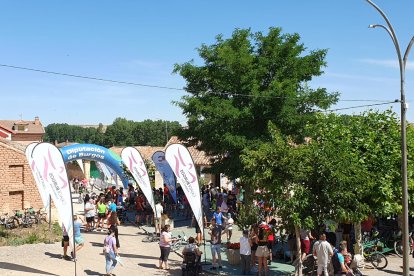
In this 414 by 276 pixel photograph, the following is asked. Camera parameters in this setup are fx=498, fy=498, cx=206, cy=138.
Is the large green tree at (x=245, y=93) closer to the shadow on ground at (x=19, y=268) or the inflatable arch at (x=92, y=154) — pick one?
the inflatable arch at (x=92, y=154)

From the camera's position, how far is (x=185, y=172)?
16562mm

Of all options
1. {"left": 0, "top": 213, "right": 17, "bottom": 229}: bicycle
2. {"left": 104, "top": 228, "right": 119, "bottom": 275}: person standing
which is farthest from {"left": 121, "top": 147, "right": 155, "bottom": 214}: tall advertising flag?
{"left": 0, "top": 213, "right": 17, "bottom": 229}: bicycle

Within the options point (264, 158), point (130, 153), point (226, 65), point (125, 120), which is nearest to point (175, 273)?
point (264, 158)

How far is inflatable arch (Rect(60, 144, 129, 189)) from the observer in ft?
80.5

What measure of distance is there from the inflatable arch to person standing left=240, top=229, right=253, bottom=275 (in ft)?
40.0

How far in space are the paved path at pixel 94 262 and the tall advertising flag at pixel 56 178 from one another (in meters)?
1.72

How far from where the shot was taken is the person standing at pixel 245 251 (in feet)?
48.4

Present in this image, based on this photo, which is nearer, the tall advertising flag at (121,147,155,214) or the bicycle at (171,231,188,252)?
the bicycle at (171,231,188,252)

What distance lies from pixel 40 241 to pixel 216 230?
7.49 m

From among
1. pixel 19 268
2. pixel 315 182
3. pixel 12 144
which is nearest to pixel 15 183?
pixel 12 144

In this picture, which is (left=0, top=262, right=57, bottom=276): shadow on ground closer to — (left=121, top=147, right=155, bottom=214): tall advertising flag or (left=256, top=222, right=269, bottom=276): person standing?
(left=121, top=147, right=155, bottom=214): tall advertising flag

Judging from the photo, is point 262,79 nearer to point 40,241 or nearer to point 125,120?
point 40,241

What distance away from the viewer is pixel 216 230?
1723 cm

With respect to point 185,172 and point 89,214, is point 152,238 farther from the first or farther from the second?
point 185,172
